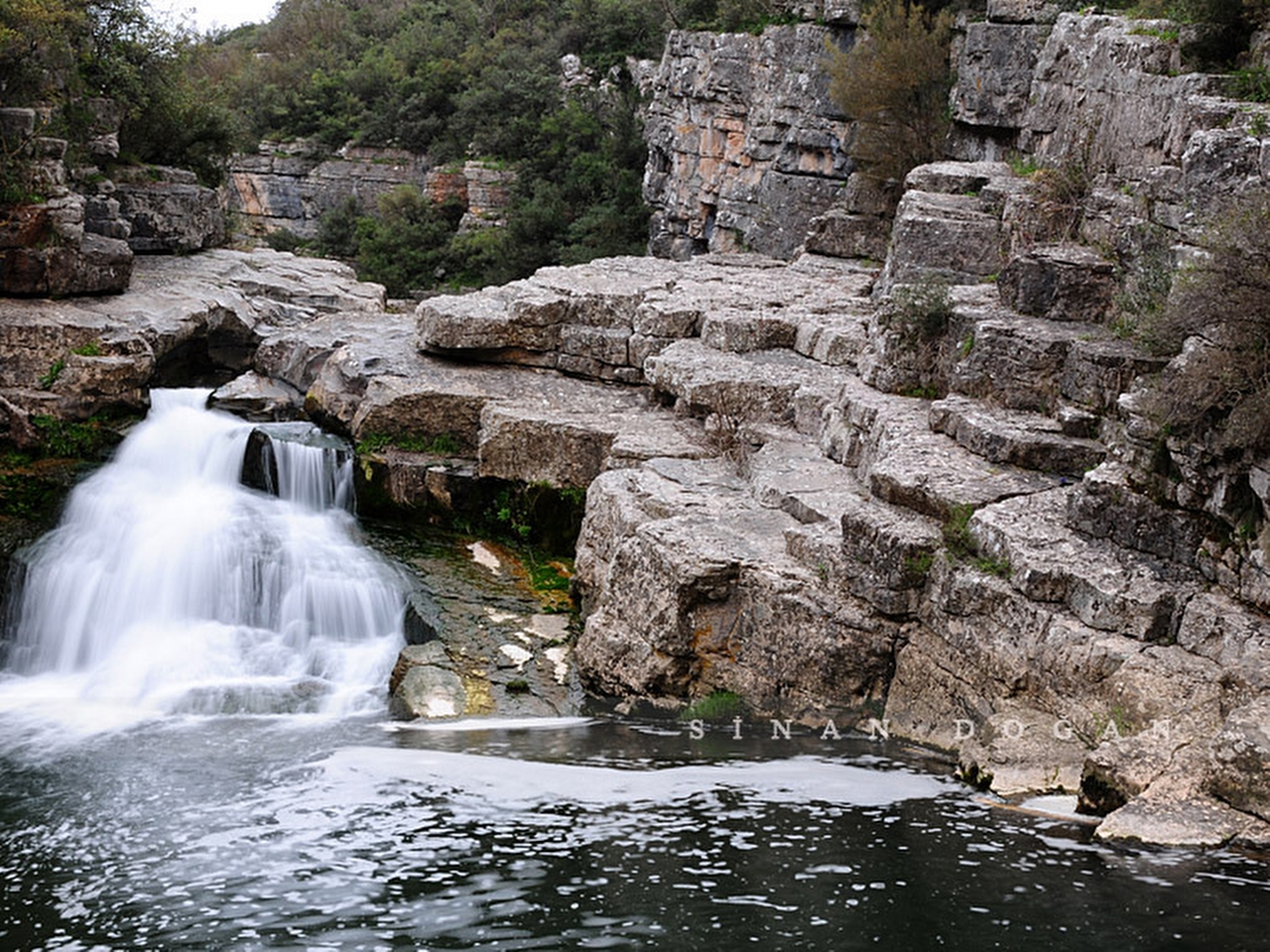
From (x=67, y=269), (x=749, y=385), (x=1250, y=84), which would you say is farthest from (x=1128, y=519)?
(x=67, y=269)

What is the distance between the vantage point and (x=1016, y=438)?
32.6 ft

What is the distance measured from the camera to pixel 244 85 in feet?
142

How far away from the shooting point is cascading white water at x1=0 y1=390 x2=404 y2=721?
1158 centimetres

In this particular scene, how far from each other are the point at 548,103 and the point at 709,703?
3131 cm

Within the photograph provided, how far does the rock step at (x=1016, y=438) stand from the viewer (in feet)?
32.0

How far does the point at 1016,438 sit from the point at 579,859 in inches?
196

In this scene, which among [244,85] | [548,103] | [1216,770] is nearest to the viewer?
[1216,770]

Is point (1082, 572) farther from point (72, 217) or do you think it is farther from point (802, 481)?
point (72, 217)

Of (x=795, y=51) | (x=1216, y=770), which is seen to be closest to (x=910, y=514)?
(x=1216, y=770)

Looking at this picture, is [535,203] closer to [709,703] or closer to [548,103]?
[548,103]

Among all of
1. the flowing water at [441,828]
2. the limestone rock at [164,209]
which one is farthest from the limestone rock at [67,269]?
the flowing water at [441,828]

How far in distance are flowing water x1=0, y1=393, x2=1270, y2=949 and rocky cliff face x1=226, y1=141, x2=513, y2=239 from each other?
3061 cm

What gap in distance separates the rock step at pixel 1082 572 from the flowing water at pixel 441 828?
4.58ft

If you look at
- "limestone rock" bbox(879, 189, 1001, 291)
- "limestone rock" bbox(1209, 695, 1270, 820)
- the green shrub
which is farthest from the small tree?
"limestone rock" bbox(1209, 695, 1270, 820)
